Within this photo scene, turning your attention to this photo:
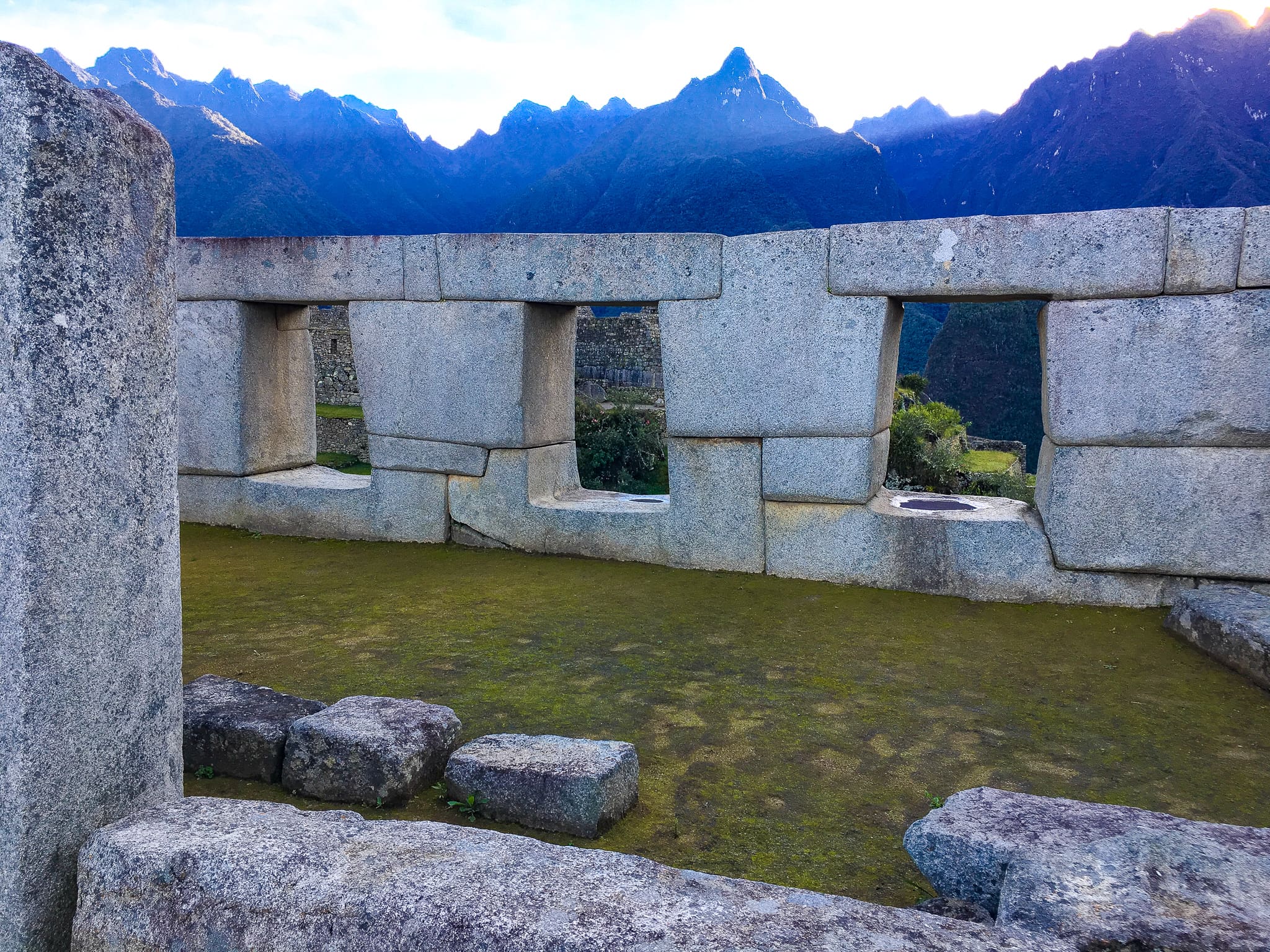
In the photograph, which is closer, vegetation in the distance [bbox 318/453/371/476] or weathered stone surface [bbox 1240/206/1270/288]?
weathered stone surface [bbox 1240/206/1270/288]

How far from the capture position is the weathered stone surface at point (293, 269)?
6277 millimetres

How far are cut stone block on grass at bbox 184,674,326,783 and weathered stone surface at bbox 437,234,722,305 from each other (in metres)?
3.39

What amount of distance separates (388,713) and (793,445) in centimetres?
314

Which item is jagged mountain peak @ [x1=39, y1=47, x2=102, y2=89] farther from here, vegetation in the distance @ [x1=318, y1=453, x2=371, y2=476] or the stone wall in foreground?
the stone wall in foreground

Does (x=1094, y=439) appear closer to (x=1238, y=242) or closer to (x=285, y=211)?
(x=1238, y=242)

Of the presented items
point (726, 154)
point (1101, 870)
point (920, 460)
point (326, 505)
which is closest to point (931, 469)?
point (920, 460)

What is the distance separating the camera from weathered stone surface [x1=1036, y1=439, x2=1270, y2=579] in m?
4.57

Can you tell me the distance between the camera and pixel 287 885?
187cm

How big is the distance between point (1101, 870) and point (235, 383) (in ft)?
20.9

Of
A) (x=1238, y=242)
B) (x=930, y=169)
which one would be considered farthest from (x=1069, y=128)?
(x=1238, y=242)

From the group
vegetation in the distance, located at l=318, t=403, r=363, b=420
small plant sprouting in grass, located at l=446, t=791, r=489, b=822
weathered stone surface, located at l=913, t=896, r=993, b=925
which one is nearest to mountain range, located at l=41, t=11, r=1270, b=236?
vegetation in the distance, located at l=318, t=403, r=363, b=420

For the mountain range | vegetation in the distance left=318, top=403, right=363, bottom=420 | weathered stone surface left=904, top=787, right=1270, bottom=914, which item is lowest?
weathered stone surface left=904, top=787, right=1270, bottom=914

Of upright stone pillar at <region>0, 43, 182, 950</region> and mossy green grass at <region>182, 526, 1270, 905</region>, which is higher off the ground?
upright stone pillar at <region>0, 43, 182, 950</region>

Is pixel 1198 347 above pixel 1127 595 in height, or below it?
above
